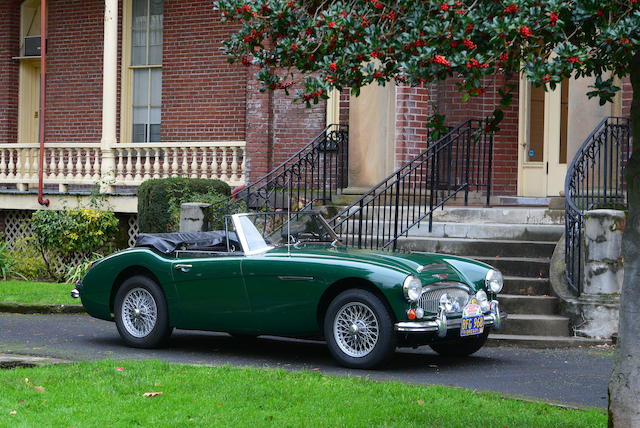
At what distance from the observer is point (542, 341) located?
35.5 feet

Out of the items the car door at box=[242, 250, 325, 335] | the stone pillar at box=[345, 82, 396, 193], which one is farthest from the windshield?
the stone pillar at box=[345, 82, 396, 193]

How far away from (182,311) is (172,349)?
59 cm

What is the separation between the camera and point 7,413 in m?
6.81

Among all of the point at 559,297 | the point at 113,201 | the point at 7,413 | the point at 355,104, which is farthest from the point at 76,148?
the point at 7,413

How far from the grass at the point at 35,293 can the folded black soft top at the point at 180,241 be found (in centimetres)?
355

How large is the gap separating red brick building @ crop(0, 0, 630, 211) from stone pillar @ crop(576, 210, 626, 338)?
12.1 ft

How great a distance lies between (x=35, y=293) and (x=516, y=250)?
6822 millimetres

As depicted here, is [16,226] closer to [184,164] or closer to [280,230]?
[184,164]

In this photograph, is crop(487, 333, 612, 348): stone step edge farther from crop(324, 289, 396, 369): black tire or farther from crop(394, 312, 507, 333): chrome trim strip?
crop(324, 289, 396, 369): black tire

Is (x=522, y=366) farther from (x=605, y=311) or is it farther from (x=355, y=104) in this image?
(x=355, y=104)

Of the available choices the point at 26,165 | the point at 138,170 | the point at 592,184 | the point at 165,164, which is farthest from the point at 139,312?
the point at 26,165

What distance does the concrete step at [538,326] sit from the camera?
11156 millimetres

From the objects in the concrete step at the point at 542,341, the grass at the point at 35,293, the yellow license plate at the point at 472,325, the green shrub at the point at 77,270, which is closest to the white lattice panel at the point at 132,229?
the green shrub at the point at 77,270

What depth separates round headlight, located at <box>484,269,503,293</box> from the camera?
983 cm
